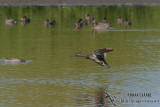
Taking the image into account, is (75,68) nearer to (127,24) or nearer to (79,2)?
(127,24)

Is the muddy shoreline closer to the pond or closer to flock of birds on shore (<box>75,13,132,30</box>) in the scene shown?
flock of birds on shore (<box>75,13,132,30</box>)

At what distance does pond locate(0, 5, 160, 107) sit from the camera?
2330 centimetres

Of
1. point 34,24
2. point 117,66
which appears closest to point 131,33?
point 34,24

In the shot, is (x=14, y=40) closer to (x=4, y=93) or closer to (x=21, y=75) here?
(x=21, y=75)

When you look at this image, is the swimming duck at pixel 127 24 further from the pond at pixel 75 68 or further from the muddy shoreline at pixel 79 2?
the muddy shoreline at pixel 79 2

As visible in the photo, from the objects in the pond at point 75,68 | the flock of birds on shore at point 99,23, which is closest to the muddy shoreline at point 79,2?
the flock of birds on shore at point 99,23

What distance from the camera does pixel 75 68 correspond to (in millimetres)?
Answer: 31578

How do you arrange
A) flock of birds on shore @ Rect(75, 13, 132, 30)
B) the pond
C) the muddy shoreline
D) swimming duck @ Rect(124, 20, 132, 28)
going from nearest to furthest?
the pond < flock of birds on shore @ Rect(75, 13, 132, 30) < swimming duck @ Rect(124, 20, 132, 28) < the muddy shoreline

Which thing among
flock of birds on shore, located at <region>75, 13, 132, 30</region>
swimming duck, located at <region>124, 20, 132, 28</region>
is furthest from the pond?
flock of birds on shore, located at <region>75, 13, 132, 30</region>

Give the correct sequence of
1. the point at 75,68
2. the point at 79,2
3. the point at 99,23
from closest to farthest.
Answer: the point at 75,68 < the point at 99,23 < the point at 79,2

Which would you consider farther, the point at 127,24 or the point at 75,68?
the point at 127,24

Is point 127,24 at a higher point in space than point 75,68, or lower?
lower

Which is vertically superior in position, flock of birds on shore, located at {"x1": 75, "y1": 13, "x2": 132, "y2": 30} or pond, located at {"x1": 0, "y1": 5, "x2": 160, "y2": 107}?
pond, located at {"x1": 0, "y1": 5, "x2": 160, "y2": 107}

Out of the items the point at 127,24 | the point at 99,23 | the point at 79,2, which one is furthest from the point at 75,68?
the point at 79,2
